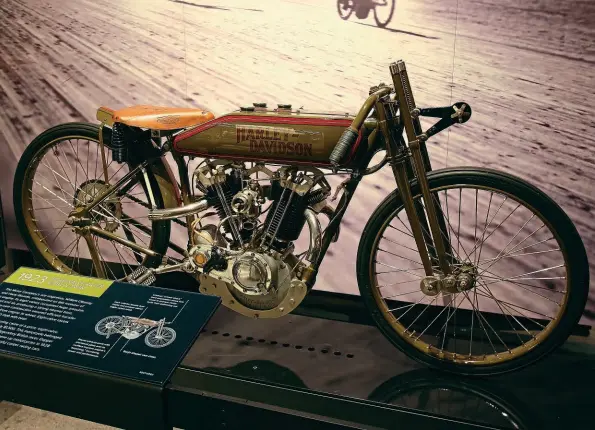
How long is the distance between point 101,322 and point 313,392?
29.7 inches

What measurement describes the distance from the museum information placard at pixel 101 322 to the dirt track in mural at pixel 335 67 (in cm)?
83

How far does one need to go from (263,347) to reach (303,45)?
1.20 m

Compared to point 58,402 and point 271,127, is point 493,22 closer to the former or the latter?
point 271,127

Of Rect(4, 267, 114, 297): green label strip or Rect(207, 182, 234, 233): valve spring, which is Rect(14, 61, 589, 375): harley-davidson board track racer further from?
Rect(4, 267, 114, 297): green label strip

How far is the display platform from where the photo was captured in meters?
1.71

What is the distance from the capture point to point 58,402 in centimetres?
190

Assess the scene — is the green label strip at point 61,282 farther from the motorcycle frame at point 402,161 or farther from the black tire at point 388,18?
the black tire at point 388,18

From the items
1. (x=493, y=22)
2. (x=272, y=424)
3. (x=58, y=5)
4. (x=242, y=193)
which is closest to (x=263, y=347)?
(x=272, y=424)

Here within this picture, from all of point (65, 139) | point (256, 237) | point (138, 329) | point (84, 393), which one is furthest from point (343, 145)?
point (65, 139)

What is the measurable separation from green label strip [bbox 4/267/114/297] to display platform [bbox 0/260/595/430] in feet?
1.00

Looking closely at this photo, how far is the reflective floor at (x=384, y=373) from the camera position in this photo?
5.75ft

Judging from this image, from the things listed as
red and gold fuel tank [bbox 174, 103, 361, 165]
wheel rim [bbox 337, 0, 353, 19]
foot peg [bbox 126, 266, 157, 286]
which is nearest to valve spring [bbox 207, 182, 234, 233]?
red and gold fuel tank [bbox 174, 103, 361, 165]

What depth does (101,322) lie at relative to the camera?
1969 mm

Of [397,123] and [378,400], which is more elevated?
[397,123]
